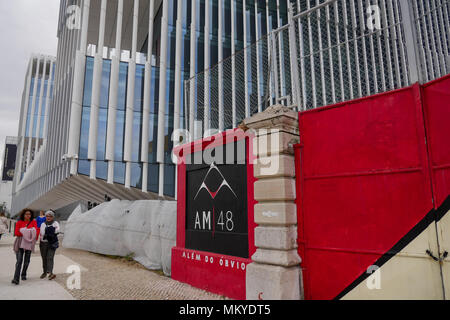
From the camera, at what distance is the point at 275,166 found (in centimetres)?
546

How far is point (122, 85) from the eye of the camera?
19.9 metres

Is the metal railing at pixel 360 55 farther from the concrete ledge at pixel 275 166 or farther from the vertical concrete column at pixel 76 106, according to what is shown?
the vertical concrete column at pixel 76 106

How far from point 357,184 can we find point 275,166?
1.36 metres

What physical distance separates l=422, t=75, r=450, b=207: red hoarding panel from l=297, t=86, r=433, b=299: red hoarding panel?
100mm

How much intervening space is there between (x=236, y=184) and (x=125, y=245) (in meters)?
5.90

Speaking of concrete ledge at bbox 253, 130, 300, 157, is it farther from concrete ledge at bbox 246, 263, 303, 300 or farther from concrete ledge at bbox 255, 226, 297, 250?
concrete ledge at bbox 246, 263, 303, 300

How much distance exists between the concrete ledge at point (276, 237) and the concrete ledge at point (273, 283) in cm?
34

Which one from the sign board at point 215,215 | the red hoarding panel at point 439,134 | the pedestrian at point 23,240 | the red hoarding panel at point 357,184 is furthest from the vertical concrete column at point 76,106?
the red hoarding panel at point 439,134

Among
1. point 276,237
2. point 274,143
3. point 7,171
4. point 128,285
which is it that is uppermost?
point 7,171

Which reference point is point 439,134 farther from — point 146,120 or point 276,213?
point 146,120

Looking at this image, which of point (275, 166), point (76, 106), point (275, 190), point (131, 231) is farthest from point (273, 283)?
point (76, 106)
